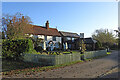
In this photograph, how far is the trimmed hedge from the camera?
13.4 meters

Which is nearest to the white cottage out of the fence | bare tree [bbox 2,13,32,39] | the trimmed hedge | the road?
bare tree [bbox 2,13,32,39]

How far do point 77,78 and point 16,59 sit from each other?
30.9 ft

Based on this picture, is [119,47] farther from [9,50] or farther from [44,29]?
[9,50]

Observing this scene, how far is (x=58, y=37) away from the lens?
36.4 meters

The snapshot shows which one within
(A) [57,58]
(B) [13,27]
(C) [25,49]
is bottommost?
(A) [57,58]

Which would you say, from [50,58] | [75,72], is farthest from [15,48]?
[75,72]

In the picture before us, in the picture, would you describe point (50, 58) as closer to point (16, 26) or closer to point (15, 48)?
point (15, 48)

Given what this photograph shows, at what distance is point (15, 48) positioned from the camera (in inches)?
555

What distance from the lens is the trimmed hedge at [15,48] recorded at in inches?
527

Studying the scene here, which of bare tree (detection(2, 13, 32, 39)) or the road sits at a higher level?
bare tree (detection(2, 13, 32, 39))

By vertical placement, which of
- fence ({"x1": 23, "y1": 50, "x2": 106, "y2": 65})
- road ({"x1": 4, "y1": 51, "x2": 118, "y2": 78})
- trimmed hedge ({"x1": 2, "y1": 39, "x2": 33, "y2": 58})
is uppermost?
trimmed hedge ({"x1": 2, "y1": 39, "x2": 33, "y2": 58})

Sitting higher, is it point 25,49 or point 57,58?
point 25,49

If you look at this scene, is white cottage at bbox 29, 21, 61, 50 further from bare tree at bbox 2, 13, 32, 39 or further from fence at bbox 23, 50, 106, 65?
fence at bbox 23, 50, 106, 65

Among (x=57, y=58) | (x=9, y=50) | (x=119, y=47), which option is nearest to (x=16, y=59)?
(x=9, y=50)
